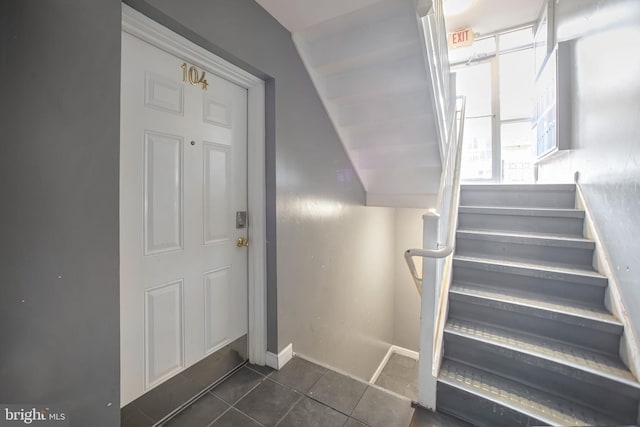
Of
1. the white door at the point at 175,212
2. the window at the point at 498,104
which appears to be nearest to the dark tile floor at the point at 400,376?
the white door at the point at 175,212

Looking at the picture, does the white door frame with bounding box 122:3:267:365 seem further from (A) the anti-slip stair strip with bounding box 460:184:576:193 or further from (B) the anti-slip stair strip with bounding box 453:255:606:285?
(A) the anti-slip stair strip with bounding box 460:184:576:193

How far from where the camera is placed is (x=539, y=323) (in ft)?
4.88

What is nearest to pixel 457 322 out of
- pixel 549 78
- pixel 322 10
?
pixel 322 10

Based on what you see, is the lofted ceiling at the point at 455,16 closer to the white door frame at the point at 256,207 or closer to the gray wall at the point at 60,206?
the white door frame at the point at 256,207

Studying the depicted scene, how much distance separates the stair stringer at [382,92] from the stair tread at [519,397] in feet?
4.57

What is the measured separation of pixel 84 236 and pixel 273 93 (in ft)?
4.03

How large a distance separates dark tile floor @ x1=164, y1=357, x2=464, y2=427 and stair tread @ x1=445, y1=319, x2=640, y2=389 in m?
0.46

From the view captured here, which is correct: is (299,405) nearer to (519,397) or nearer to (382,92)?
(519,397)

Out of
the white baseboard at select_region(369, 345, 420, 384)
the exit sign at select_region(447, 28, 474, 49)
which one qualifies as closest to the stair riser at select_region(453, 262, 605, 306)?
the white baseboard at select_region(369, 345, 420, 384)

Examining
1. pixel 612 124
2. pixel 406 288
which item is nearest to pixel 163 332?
pixel 612 124

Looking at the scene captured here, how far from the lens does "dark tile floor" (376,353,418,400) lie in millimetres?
3002

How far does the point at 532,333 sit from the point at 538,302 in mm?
181

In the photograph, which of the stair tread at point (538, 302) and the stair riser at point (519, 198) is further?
the stair riser at point (519, 198)

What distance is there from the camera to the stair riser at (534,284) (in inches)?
59.9
